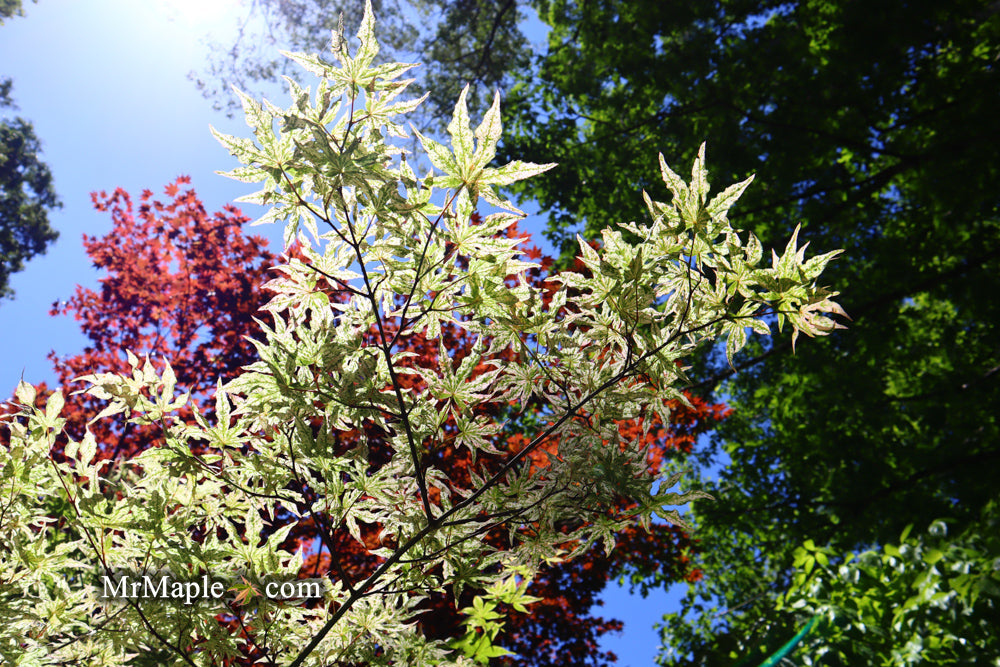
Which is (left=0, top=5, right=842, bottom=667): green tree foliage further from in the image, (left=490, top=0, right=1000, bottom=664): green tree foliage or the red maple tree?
(left=490, top=0, right=1000, bottom=664): green tree foliage

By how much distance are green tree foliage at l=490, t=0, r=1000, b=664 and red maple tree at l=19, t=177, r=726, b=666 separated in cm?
156

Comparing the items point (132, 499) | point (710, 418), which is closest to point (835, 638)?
point (132, 499)

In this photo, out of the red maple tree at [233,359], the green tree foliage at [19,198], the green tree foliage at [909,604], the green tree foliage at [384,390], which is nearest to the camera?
the green tree foliage at [384,390]

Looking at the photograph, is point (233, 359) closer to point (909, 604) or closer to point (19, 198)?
point (909, 604)

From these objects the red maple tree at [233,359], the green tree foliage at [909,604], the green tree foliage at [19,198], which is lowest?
the green tree foliage at [909,604]

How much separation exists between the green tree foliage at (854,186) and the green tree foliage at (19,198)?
52.4ft

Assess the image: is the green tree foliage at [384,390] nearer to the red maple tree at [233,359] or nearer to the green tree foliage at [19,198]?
the red maple tree at [233,359]

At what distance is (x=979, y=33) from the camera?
7.78m

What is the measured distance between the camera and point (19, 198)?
1675 centimetres

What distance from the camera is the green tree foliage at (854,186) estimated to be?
7.13 metres

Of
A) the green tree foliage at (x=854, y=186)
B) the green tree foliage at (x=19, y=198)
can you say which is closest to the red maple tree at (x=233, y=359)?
the green tree foliage at (x=854, y=186)

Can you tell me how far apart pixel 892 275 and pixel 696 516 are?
430cm

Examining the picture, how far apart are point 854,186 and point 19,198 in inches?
804

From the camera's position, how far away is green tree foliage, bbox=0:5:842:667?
176 cm
